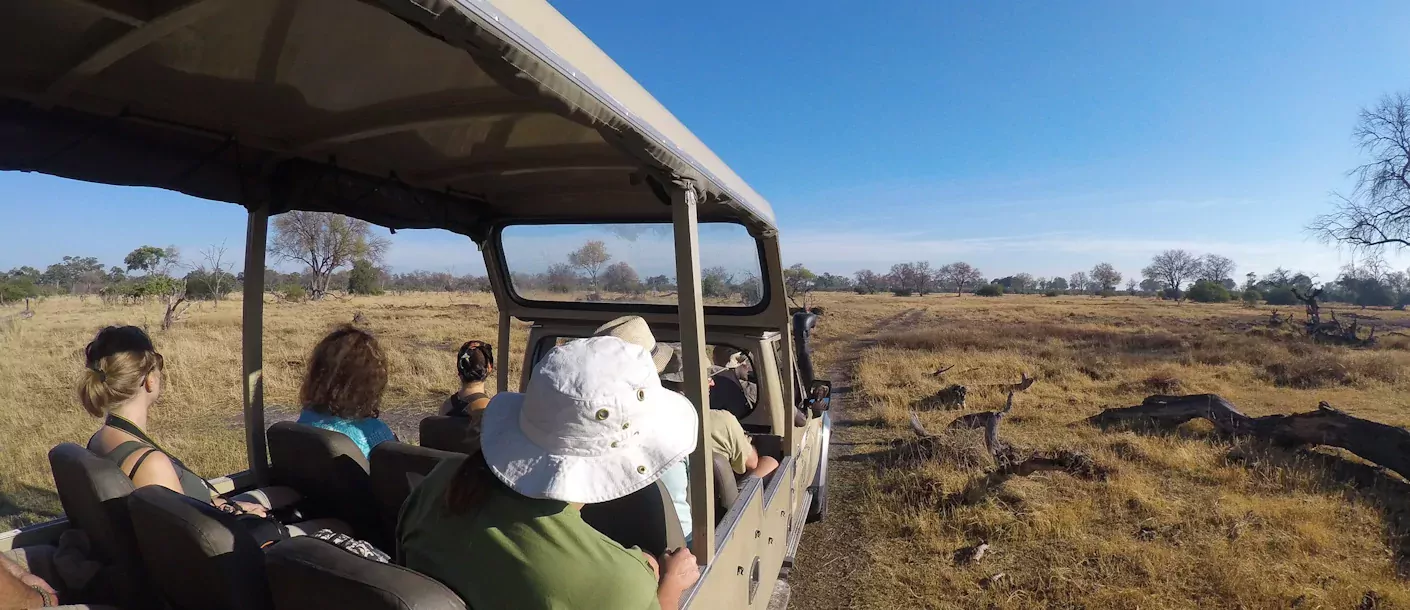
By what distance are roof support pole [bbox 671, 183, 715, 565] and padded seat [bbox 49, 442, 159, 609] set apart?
1.59m

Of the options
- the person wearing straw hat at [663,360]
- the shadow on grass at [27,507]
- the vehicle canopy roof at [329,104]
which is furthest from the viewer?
the shadow on grass at [27,507]

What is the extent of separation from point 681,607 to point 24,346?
1850cm

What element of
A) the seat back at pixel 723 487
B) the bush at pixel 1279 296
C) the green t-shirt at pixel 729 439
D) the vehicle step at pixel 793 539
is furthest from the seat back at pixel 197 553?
the bush at pixel 1279 296

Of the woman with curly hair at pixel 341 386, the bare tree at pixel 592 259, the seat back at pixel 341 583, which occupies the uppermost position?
the bare tree at pixel 592 259

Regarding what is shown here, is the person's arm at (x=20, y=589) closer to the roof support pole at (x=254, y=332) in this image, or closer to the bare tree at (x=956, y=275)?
the roof support pole at (x=254, y=332)

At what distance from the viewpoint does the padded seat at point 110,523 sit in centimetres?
188

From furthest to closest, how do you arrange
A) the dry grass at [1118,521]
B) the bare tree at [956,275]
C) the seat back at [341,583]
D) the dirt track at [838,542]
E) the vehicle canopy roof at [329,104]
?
the bare tree at [956,275]
the dirt track at [838,542]
the dry grass at [1118,521]
the vehicle canopy roof at [329,104]
the seat back at [341,583]

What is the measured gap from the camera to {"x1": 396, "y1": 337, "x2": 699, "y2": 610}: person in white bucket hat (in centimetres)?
134

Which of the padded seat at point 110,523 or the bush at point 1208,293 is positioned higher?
the bush at point 1208,293

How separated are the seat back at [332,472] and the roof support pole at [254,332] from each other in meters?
0.71

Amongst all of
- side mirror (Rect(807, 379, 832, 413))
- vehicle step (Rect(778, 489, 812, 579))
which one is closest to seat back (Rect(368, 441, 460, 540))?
vehicle step (Rect(778, 489, 812, 579))

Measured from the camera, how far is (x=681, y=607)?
1.80 m

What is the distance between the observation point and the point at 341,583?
1262 mm

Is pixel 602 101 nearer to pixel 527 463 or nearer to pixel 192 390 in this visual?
pixel 527 463
